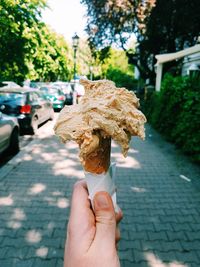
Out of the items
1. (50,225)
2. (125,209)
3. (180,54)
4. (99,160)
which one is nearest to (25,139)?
(125,209)

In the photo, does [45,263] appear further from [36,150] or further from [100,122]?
[36,150]

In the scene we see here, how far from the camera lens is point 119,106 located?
6.93 feet

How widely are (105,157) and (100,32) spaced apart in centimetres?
2438

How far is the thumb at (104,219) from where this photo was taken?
5.78 ft

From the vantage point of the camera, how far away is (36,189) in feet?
21.1

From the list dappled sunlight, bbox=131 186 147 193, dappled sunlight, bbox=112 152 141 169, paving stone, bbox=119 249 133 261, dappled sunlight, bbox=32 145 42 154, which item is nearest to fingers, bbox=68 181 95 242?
paving stone, bbox=119 249 133 261

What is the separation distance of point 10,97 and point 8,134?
11.8ft

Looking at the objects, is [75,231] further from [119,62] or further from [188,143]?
[119,62]

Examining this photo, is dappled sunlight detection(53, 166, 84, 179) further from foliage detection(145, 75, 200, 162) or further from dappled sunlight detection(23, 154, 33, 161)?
foliage detection(145, 75, 200, 162)

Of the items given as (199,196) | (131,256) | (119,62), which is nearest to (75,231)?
(131,256)

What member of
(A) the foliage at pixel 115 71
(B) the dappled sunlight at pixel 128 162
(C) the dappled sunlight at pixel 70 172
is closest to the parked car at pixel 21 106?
(B) the dappled sunlight at pixel 128 162

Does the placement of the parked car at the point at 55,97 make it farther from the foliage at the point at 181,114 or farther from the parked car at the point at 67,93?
the foliage at the point at 181,114

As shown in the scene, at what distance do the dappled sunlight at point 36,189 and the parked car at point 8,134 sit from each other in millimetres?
2170

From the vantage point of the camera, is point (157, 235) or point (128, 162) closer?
point (157, 235)
